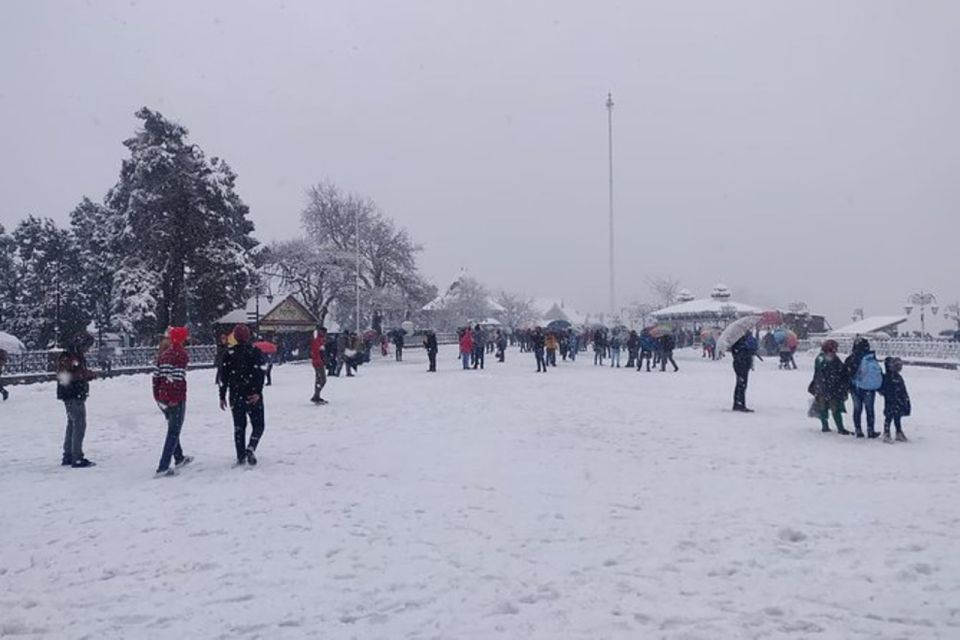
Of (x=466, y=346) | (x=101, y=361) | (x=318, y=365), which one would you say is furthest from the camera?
(x=466, y=346)

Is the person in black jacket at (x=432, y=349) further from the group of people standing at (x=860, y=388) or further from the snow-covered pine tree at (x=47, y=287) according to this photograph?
the snow-covered pine tree at (x=47, y=287)

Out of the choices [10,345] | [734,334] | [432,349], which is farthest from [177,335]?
[10,345]

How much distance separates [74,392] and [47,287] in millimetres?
51838

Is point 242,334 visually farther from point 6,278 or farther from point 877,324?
point 6,278

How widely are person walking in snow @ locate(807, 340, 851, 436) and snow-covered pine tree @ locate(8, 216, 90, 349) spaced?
47947 millimetres

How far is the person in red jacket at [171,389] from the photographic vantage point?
870 cm

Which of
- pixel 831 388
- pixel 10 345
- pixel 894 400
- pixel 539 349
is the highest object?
pixel 10 345

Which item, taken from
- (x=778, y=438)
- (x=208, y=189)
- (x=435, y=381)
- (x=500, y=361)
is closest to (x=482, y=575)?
(x=778, y=438)

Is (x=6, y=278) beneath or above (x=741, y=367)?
above

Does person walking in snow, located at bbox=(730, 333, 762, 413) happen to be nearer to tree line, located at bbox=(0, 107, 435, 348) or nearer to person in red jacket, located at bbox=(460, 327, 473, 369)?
person in red jacket, located at bbox=(460, 327, 473, 369)

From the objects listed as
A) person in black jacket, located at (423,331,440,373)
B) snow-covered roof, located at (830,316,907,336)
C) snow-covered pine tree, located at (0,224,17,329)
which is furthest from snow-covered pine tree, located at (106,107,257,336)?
snow-covered roof, located at (830,316,907,336)

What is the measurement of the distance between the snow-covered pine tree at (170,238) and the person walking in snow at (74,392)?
3101 centimetres

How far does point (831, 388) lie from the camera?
12.0 metres

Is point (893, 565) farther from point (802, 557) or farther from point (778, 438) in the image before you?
point (778, 438)
